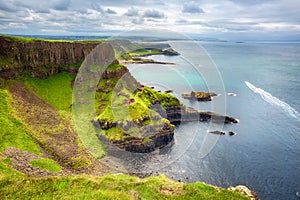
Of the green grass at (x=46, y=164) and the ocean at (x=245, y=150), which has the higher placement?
the green grass at (x=46, y=164)

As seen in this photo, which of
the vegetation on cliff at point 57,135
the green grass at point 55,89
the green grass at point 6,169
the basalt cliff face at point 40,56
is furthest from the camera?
the green grass at point 55,89

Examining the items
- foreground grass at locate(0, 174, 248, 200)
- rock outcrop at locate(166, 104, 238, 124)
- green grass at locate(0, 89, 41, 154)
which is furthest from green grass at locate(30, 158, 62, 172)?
rock outcrop at locate(166, 104, 238, 124)

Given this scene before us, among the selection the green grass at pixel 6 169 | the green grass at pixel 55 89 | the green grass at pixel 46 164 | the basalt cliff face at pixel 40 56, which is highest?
the basalt cliff face at pixel 40 56

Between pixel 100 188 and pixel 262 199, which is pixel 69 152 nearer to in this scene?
pixel 100 188

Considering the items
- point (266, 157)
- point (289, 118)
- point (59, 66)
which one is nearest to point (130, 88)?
point (59, 66)

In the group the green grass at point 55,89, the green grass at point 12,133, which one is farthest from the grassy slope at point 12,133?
the green grass at point 55,89

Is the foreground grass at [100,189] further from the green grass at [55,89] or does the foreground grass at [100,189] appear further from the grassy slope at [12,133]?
the green grass at [55,89]
